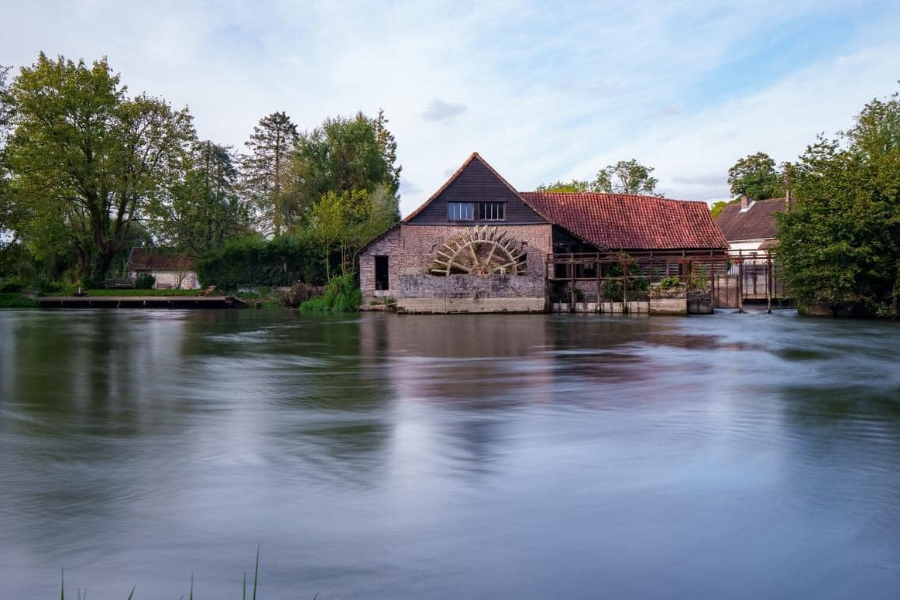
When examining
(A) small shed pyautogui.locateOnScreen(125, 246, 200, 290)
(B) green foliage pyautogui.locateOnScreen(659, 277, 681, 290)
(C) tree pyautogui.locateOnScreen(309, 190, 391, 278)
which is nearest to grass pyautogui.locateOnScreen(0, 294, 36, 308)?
(A) small shed pyautogui.locateOnScreen(125, 246, 200, 290)

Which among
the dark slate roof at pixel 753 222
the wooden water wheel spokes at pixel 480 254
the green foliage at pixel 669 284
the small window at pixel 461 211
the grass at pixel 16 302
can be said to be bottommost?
the grass at pixel 16 302

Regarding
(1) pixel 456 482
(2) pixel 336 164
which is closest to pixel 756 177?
(2) pixel 336 164

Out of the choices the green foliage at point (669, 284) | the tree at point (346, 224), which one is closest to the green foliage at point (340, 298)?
the tree at point (346, 224)

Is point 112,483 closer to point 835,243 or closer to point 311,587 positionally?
point 311,587

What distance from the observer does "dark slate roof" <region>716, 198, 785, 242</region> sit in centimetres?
5344

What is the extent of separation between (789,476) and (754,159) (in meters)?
67.9

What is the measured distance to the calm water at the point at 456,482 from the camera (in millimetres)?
4008

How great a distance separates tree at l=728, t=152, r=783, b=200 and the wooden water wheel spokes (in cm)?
3490

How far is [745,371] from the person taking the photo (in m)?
12.9

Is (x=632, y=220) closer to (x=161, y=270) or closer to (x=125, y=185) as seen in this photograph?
(x=125, y=185)

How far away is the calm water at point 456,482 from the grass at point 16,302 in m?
38.3

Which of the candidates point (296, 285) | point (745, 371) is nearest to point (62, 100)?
point (296, 285)

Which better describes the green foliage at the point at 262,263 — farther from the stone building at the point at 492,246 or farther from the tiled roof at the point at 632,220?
the tiled roof at the point at 632,220

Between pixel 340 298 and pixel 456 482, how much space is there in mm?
34041
